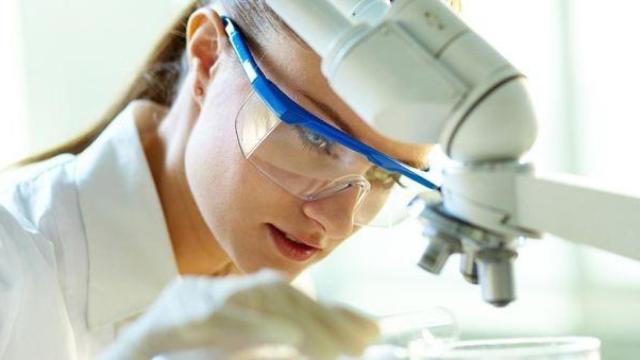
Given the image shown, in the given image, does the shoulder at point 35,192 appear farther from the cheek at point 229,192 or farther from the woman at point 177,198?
the cheek at point 229,192

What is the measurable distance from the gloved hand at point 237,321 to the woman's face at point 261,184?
1.39ft

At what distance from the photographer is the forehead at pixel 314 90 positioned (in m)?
1.36

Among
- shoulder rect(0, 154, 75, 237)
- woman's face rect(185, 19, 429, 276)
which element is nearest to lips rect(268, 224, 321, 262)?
woman's face rect(185, 19, 429, 276)

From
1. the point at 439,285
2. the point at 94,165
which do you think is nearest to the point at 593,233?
the point at 94,165

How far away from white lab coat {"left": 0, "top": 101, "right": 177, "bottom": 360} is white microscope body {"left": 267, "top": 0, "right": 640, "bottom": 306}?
70 cm

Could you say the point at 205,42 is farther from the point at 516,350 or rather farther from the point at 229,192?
the point at 516,350

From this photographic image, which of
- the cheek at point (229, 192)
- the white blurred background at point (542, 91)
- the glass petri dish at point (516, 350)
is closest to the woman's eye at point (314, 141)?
the cheek at point (229, 192)

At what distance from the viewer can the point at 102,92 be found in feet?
13.2

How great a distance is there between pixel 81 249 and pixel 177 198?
0.19 m

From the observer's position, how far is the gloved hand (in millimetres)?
968

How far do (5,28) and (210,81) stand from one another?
2710 mm

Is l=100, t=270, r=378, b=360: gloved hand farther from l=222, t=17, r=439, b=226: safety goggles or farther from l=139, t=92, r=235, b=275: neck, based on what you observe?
l=139, t=92, r=235, b=275: neck

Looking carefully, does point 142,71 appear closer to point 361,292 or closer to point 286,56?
point 286,56

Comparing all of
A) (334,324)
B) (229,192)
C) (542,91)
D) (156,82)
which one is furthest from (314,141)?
(542,91)
